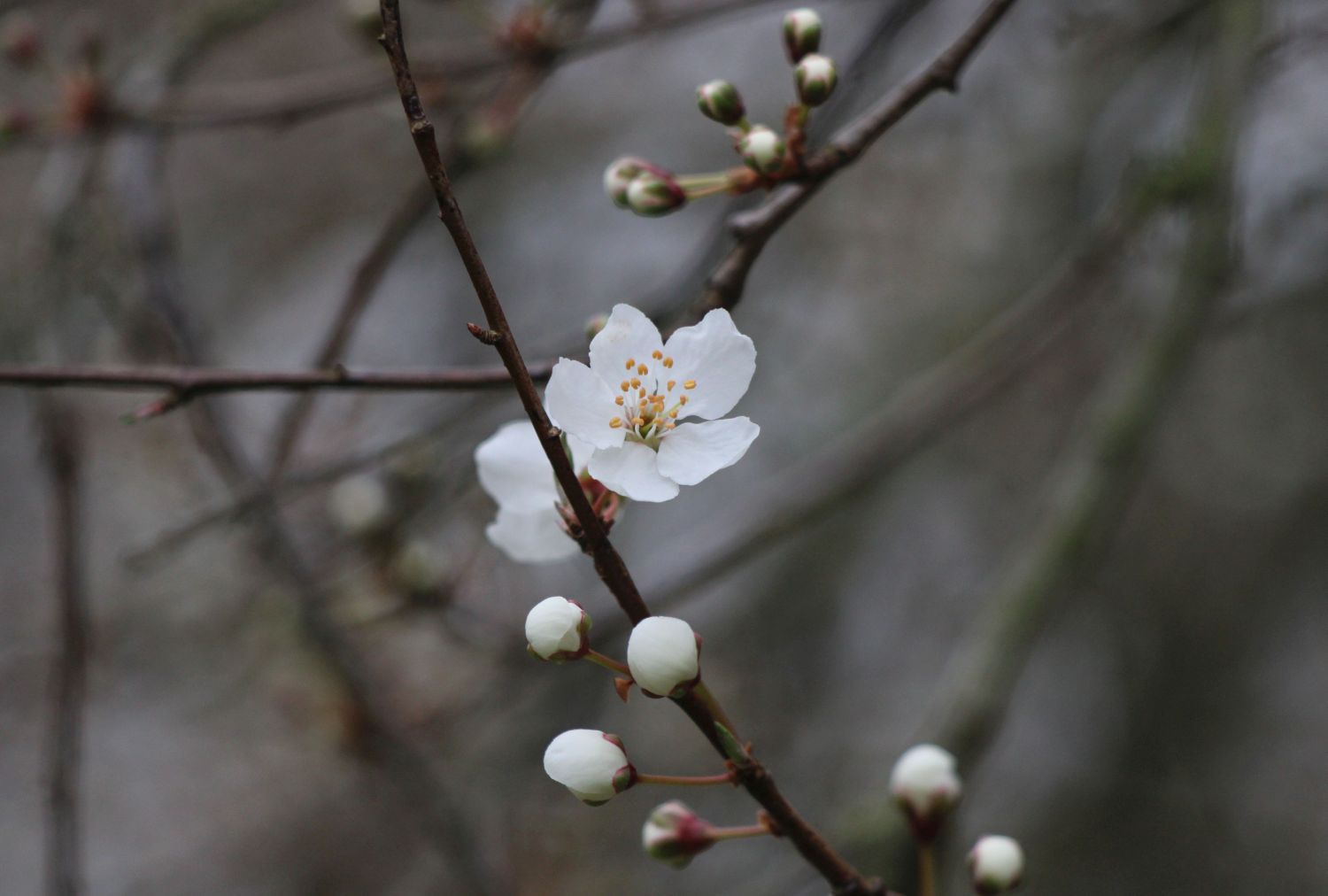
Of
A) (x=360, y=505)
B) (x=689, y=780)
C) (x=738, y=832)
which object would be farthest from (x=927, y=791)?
(x=360, y=505)

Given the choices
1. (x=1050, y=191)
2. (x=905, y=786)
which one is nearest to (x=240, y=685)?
(x=905, y=786)

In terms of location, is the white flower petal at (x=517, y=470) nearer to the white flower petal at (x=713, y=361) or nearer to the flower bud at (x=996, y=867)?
the white flower petal at (x=713, y=361)

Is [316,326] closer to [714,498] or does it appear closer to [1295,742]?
[714,498]

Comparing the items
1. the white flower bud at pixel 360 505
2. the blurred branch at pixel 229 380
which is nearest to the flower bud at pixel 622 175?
the blurred branch at pixel 229 380

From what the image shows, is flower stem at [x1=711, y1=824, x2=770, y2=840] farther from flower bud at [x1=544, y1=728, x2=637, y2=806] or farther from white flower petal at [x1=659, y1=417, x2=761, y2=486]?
white flower petal at [x1=659, y1=417, x2=761, y2=486]

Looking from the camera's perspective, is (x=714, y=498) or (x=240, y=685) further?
(x=714, y=498)

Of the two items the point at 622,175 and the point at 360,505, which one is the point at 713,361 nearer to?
the point at 622,175
